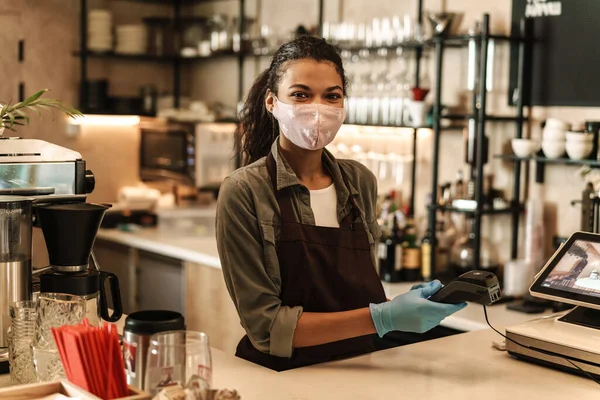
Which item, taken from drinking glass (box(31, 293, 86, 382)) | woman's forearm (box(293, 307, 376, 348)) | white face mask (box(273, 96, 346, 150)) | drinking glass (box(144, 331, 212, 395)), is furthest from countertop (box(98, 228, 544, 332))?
drinking glass (box(144, 331, 212, 395))

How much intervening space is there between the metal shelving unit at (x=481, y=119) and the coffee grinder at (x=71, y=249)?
2025 millimetres

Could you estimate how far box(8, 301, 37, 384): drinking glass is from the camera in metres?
1.75

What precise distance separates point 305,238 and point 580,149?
5.23 ft

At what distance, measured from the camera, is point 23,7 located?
17.4 ft

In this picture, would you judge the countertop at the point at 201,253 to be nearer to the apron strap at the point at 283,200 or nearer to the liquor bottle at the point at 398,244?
the liquor bottle at the point at 398,244

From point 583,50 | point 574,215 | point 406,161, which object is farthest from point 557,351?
point 406,161

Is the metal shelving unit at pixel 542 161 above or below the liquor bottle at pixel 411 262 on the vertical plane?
above

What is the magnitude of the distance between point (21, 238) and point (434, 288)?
0.98m

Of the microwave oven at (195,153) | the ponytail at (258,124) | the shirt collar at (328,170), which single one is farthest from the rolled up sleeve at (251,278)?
the microwave oven at (195,153)

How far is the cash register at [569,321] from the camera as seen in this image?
195 cm

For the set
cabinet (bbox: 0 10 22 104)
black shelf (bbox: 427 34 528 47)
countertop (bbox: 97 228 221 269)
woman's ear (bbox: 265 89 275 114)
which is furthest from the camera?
cabinet (bbox: 0 10 22 104)

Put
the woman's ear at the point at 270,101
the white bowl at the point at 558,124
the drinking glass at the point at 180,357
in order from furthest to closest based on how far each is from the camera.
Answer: the white bowl at the point at 558,124, the woman's ear at the point at 270,101, the drinking glass at the point at 180,357

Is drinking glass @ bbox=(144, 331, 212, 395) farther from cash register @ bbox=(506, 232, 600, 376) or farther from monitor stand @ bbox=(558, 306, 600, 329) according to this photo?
monitor stand @ bbox=(558, 306, 600, 329)

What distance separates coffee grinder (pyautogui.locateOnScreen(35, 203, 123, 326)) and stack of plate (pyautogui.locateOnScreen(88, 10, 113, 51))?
387cm
